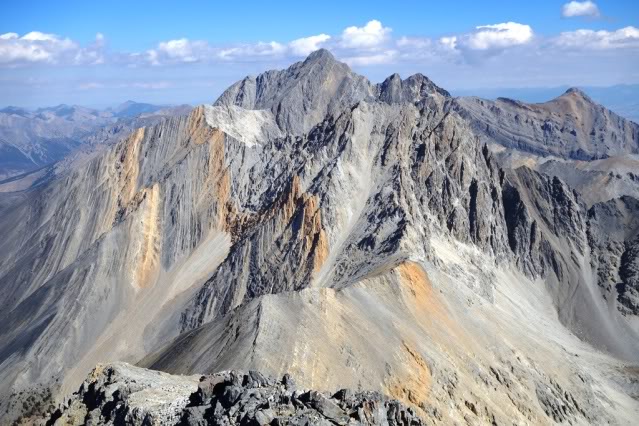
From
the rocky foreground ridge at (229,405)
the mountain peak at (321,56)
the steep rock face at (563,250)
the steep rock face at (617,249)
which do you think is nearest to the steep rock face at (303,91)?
the mountain peak at (321,56)

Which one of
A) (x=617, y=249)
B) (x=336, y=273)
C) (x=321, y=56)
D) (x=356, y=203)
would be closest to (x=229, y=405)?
(x=336, y=273)

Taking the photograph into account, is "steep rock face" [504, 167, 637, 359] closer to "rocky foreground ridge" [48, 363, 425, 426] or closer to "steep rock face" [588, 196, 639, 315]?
"steep rock face" [588, 196, 639, 315]

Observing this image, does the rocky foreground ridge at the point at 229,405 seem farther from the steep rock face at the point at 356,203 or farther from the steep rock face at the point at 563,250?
the steep rock face at the point at 563,250

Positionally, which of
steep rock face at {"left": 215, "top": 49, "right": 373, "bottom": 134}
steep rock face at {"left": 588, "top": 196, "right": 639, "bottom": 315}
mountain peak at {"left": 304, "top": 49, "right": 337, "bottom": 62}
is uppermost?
mountain peak at {"left": 304, "top": 49, "right": 337, "bottom": 62}

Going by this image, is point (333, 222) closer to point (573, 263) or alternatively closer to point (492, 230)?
point (492, 230)

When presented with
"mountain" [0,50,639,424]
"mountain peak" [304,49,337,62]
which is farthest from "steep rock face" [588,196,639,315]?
"mountain peak" [304,49,337,62]

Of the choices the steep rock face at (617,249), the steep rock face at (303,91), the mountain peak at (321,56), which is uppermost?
the mountain peak at (321,56)
